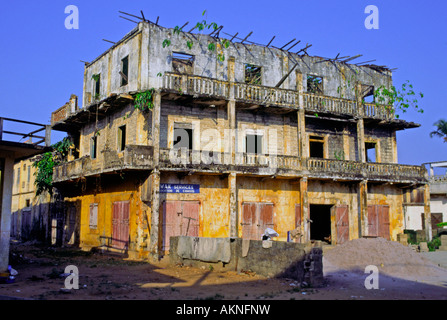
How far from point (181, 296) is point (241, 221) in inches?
431

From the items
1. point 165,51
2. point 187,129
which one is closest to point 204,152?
point 187,129

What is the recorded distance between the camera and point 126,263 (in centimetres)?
1688

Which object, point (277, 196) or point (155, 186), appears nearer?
point (155, 186)

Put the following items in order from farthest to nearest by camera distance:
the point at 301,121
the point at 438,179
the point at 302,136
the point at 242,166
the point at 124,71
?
the point at 438,179 < the point at 301,121 < the point at 302,136 < the point at 124,71 < the point at 242,166

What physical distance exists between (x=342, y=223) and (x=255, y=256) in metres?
11.4

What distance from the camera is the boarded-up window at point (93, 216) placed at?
875 inches

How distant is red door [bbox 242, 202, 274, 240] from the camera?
2059cm

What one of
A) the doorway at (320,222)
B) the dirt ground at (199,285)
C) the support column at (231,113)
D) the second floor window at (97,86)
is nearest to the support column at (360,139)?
the doorway at (320,222)

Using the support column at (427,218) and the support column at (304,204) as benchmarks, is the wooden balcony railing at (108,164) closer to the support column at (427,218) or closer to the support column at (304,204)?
the support column at (304,204)

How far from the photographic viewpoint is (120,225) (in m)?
20.0

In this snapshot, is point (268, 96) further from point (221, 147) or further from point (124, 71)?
point (124, 71)

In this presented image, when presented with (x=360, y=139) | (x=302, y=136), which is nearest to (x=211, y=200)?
(x=302, y=136)

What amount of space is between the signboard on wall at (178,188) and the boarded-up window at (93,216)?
526cm

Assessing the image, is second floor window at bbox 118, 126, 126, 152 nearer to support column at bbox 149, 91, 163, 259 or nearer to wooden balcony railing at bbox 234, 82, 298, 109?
support column at bbox 149, 91, 163, 259
